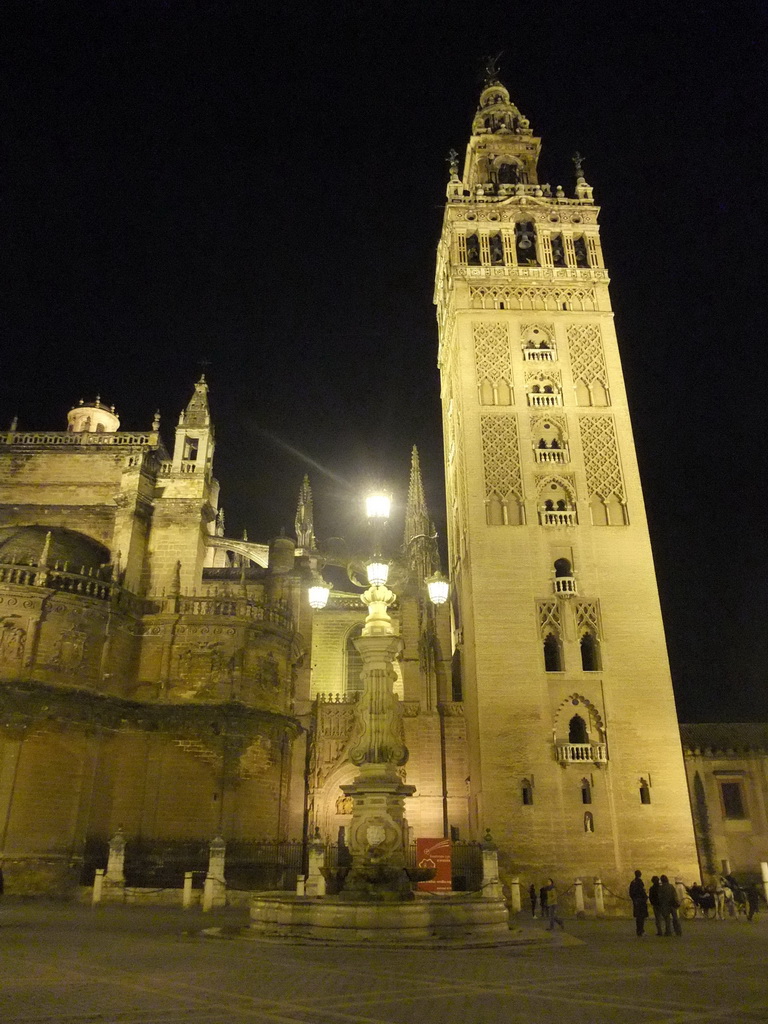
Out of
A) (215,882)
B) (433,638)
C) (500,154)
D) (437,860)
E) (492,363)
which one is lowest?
(215,882)

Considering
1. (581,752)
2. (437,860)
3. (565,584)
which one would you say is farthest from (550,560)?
(437,860)

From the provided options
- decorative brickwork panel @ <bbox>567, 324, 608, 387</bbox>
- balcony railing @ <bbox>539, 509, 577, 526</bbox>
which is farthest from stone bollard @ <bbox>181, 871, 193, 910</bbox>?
decorative brickwork panel @ <bbox>567, 324, 608, 387</bbox>

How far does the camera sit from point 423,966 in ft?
31.3

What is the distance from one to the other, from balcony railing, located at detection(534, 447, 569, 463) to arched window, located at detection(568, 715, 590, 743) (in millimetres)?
10424

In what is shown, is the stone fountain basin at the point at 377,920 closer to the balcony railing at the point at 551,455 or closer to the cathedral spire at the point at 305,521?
the balcony railing at the point at 551,455

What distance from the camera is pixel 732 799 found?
107 ft

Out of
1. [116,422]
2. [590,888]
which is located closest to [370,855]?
[590,888]

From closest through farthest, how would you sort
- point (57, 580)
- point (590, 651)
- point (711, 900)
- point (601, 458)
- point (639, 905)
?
point (639, 905) < point (711, 900) < point (57, 580) < point (590, 651) < point (601, 458)

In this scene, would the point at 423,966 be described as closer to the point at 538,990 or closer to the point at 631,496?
the point at 538,990

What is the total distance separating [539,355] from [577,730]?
16.1m

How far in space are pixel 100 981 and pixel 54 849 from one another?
735 inches

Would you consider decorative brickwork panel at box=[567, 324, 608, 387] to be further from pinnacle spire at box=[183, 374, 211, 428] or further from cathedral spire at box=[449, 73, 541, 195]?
pinnacle spire at box=[183, 374, 211, 428]

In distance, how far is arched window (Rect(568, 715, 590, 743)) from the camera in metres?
27.3

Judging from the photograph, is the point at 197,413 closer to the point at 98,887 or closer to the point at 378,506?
the point at 98,887
